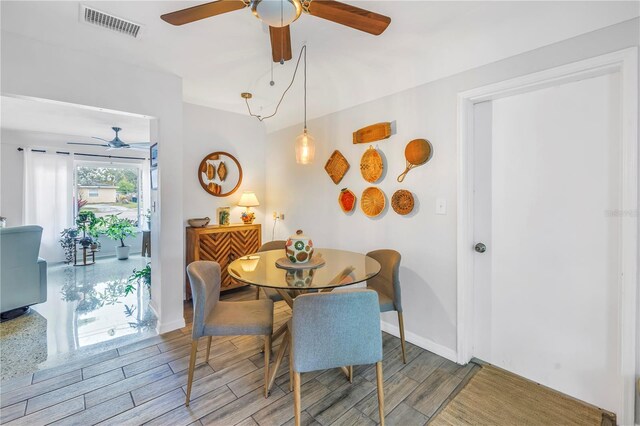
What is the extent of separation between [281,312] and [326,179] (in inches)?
63.5

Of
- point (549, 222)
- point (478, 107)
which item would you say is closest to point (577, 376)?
point (549, 222)

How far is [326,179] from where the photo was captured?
323 centimetres

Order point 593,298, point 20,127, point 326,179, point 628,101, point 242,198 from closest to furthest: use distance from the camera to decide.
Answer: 1. point 628,101
2. point 593,298
3. point 326,179
4. point 242,198
5. point 20,127

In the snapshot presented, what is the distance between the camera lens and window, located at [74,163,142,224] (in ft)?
19.0

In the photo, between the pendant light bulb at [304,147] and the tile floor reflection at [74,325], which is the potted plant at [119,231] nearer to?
the tile floor reflection at [74,325]

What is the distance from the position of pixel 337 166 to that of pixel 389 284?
4.68ft

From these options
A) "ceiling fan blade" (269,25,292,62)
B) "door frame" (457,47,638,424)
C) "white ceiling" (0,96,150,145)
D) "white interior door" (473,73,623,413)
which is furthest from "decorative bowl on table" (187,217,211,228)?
"door frame" (457,47,638,424)

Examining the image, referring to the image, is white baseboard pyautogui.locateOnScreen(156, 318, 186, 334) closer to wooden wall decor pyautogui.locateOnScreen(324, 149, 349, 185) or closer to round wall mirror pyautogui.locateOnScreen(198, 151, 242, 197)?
round wall mirror pyautogui.locateOnScreen(198, 151, 242, 197)

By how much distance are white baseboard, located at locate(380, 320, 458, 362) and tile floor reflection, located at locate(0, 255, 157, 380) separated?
2.31 m

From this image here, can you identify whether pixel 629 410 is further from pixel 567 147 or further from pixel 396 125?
pixel 396 125

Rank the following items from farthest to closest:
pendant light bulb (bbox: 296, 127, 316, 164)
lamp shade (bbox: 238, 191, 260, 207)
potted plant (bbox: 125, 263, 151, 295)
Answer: lamp shade (bbox: 238, 191, 260, 207)
potted plant (bbox: 125, 263, 151, 295)
pendant light bulb (bbox: 296, 127, 316, 164)

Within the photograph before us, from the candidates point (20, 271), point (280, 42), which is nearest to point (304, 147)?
point (280, 42)

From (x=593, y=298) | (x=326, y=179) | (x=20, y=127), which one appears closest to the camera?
(x=593, y=298)

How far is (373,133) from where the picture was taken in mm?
2605
